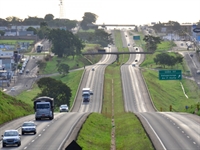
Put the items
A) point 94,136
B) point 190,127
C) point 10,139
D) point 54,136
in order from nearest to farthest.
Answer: point 10,139 → point 54,136 → point 94,136 → point 190,127

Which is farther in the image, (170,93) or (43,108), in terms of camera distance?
(170,93)

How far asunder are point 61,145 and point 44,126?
20.9 metres

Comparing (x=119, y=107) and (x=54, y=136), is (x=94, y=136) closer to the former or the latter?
(x=54, y=136)

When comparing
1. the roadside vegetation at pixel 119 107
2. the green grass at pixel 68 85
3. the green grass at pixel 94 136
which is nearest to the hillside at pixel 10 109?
the roadside vegetation at pixel 119 107

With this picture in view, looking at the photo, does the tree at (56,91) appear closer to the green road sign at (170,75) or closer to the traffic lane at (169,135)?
the green road sign at (170,75)

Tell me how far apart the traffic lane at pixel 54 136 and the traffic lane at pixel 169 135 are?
8.34 m

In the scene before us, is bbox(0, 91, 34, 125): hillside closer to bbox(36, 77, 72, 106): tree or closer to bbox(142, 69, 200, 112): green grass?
bbox(36, 77, 72, 106): tree

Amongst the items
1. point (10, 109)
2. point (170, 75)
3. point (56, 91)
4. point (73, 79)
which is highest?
point (170, 75)

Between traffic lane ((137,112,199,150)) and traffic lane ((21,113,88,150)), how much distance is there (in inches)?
328

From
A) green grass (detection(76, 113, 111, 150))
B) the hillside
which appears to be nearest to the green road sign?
the hillside

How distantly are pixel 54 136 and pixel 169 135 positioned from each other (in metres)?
11.2

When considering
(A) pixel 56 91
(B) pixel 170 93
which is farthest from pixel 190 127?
(B) pixel 170 93

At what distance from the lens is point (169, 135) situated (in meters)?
62.5

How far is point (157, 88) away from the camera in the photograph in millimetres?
164875
